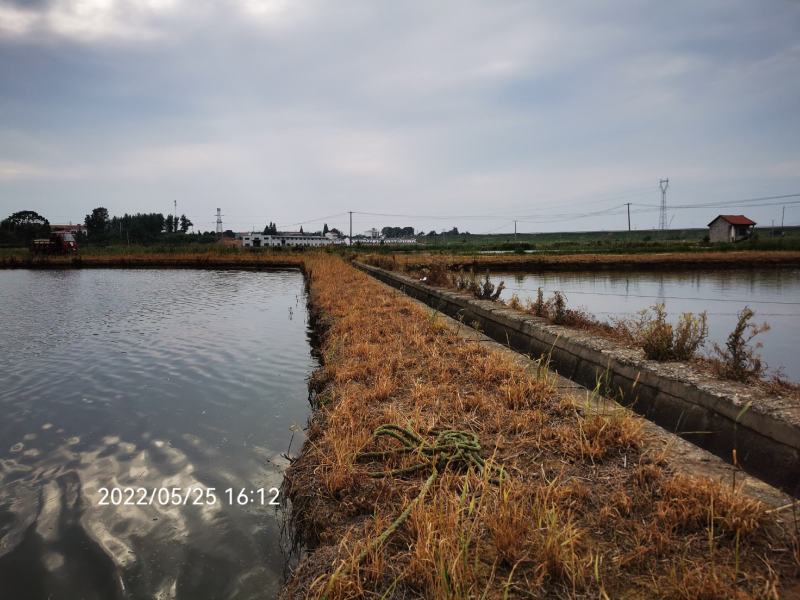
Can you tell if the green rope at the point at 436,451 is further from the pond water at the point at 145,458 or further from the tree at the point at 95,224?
the tree at the point at 95,224

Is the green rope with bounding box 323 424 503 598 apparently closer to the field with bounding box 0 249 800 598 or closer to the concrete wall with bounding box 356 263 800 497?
the field with bounding box 0 249 800 598

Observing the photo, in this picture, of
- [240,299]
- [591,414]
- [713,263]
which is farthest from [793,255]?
[591,414]

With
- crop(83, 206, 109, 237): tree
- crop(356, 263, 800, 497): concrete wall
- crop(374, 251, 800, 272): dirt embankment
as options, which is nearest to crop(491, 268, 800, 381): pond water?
crop(356, 263, 800, 497): concrete wall

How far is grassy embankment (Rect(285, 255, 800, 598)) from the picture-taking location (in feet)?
5.51

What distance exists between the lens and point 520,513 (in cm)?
197

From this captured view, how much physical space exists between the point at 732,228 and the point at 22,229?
379 ft

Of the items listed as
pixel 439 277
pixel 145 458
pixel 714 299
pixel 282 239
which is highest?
pixel 282 239

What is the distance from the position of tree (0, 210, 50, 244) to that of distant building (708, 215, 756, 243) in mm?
103597

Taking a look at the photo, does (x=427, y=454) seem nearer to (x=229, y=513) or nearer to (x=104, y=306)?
(x=229, y=513)

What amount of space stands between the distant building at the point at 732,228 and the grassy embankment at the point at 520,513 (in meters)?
65.4

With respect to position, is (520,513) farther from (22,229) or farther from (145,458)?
(22,229)

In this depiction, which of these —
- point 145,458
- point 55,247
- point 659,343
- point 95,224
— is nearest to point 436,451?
point 659,343

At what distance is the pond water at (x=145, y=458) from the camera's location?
2.59 meters

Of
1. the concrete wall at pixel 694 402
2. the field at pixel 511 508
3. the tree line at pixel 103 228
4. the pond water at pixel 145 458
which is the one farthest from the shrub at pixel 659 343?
the tree line at pixel 103 228
